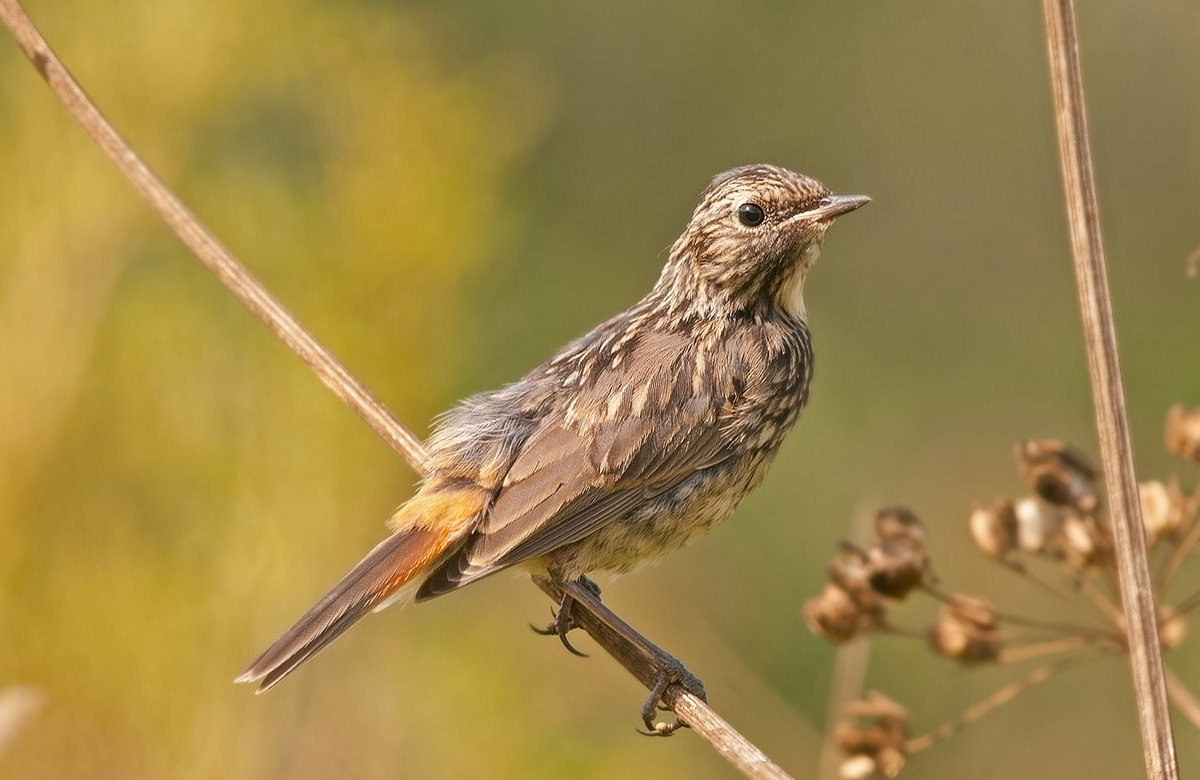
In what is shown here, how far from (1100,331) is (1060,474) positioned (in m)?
0.68

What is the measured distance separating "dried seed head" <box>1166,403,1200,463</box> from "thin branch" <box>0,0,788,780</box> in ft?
3.50

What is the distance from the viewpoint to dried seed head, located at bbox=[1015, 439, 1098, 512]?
3.41 metres

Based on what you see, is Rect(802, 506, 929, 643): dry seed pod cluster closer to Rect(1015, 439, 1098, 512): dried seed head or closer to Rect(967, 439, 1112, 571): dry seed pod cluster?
Rect(967, 439, 1112, 571): dry seed pod cluster

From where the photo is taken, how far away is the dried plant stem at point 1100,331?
2.81m

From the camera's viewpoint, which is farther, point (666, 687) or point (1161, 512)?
point (666, 687)

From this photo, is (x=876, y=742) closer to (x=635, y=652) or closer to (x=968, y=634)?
(x=968, y=634)

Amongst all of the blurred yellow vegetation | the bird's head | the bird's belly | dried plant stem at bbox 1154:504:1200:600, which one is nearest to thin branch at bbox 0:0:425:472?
the bird's belly

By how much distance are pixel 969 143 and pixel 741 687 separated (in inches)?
159

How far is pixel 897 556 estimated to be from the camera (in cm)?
352

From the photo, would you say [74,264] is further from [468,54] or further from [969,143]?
[969,143]

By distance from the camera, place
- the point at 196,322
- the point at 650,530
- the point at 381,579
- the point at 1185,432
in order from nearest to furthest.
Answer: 1. the point at 1185,432
2. the point at 381,579
3. the point at 650,530
4. the point at 196,322

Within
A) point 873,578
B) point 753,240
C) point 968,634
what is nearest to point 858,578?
point 873,578

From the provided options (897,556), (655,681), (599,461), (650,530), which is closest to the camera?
(897,556)

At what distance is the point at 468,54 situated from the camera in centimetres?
688
